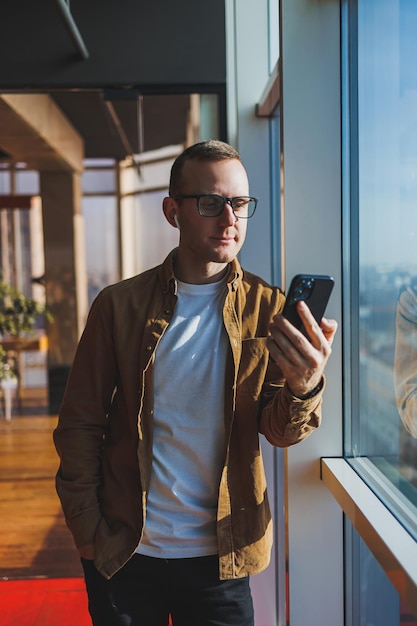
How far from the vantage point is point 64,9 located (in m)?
2.46

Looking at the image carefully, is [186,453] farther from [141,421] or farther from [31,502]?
[31,502]

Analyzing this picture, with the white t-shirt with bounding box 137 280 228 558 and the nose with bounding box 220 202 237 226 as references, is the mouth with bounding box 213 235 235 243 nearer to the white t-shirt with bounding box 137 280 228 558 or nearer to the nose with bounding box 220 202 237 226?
the nose with bounding box 220 202 237 226

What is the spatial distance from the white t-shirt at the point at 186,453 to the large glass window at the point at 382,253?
15.5 inches

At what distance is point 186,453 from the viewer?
1.48 m

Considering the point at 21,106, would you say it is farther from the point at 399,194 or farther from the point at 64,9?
the point at 399,194

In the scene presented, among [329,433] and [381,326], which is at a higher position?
[381,326]

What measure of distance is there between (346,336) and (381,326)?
9.5 inches

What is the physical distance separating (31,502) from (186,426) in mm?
2675

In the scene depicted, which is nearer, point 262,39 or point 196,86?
point 262,39

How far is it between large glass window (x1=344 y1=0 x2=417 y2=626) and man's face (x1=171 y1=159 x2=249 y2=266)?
0.35 metres

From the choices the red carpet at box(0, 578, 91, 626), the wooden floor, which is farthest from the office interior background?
the red carpet at box(0, 578, 91, 626)

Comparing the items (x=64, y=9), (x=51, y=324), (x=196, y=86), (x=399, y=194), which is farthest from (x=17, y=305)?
(x=399, y=194)

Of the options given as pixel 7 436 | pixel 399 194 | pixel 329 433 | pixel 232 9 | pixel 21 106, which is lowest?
pixel 7 436

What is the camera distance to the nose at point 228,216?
141 cm
